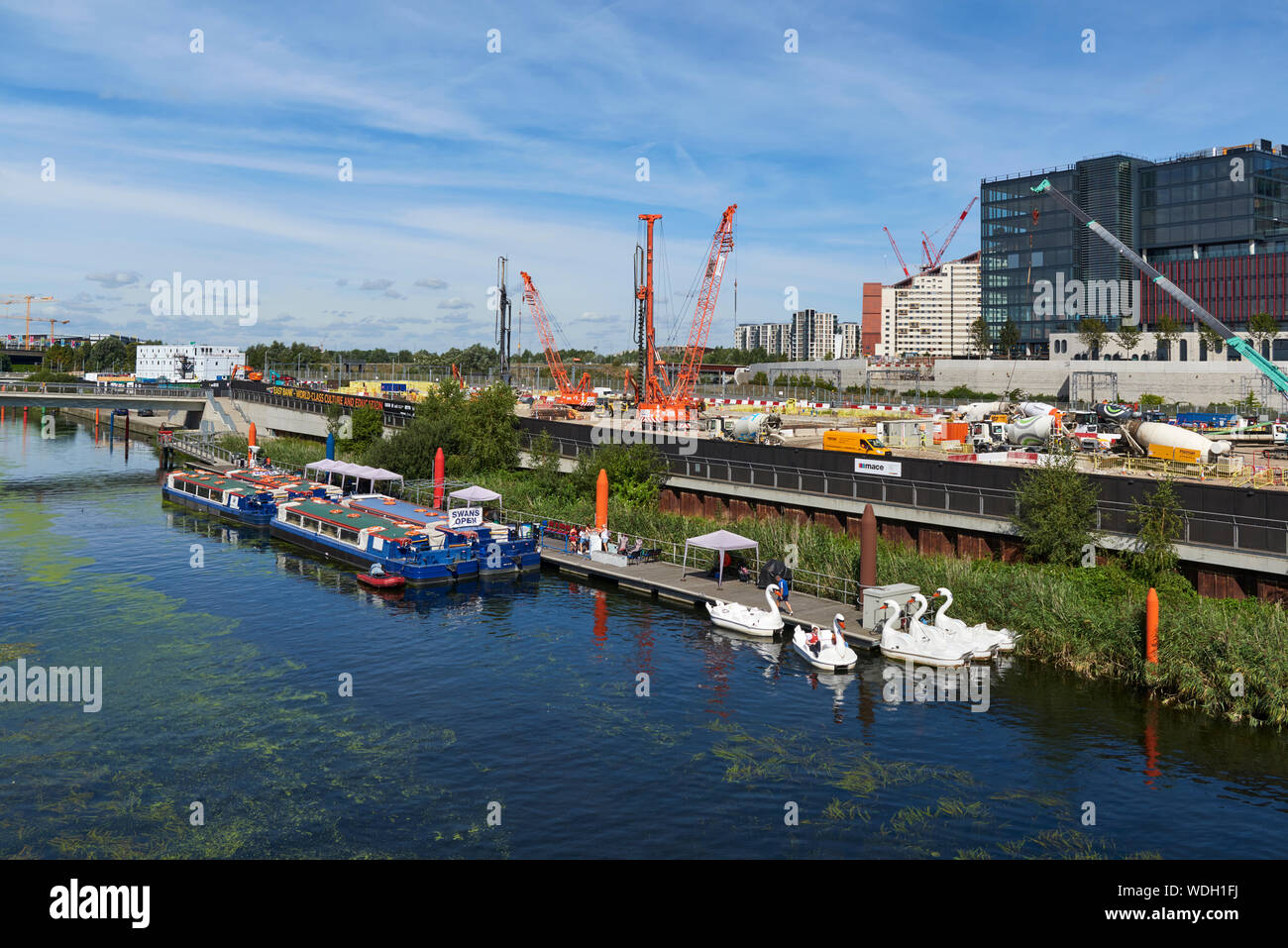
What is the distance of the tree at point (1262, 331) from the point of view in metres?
144

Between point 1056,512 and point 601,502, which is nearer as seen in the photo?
point 1056,512

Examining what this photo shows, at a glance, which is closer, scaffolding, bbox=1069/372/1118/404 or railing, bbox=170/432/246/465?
railing, bbox=170/432/246/465

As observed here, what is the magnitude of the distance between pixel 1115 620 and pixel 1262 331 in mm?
135070

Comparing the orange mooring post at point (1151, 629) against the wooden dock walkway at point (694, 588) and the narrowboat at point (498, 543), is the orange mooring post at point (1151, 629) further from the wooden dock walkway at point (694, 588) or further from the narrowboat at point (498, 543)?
the narrowboat at point (498, 543)

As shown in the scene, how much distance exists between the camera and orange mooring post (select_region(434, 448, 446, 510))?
64250 millimetres

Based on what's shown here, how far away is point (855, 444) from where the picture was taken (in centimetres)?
5981

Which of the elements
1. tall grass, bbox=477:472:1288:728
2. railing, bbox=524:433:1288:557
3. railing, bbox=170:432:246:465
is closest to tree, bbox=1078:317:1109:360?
railing, bbox=524:433:1288:557

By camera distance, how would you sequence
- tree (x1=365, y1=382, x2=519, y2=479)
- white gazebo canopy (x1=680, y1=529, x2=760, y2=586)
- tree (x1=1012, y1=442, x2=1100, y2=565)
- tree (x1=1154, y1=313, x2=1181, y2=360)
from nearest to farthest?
tree (x1=1012, y1=442, x2=1100, y2=565) → white gazebo canopy (x1=680, y1=529, x2=760, y2=586) → tree (x1=365, y1=382, x2=519, y2=479) → tree (x1=1154, y1=313, x2=1181, y2=360)

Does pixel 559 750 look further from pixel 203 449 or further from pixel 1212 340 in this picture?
pixel 1212 340

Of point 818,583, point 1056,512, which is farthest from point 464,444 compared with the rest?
point 1056,512

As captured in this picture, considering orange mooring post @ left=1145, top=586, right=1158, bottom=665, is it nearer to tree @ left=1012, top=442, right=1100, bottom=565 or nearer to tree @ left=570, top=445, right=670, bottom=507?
tree @ left=1012, top=442, right=1100, bottom=565

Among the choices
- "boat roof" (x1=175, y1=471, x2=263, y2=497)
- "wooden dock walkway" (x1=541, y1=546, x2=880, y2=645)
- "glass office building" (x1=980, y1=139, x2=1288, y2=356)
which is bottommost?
"wooden dock walkway" (x1=541, y1=546, x2=880, y2=645)

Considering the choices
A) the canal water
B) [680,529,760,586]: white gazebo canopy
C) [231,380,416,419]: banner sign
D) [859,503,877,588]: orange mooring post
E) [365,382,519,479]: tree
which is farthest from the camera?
[231,380,416,419]: banner sign

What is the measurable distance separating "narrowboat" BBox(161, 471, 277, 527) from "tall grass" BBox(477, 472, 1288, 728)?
124 feet
